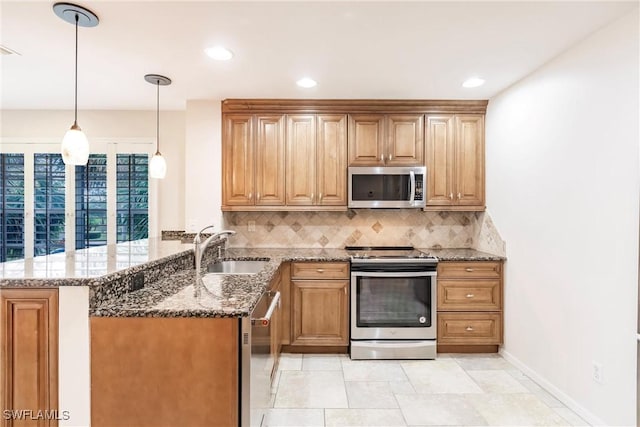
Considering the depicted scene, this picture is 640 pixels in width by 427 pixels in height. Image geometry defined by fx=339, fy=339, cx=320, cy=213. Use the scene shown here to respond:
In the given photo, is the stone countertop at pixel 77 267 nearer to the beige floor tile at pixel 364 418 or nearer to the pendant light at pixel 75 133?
the pendant light at pixel 75 133

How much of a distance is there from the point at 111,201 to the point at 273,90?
233cm

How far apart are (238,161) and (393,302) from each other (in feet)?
6.71

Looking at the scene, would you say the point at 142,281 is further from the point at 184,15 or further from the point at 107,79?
the point at 107,79

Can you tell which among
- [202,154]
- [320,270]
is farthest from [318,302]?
[202,154]

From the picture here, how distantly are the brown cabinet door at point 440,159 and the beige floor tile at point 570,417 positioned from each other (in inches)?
74.3

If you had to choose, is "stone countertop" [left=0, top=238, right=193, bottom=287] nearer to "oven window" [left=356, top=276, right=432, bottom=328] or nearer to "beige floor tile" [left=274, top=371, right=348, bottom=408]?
"beige floor tile" [left=274, top=371, right=348, bottom=408]

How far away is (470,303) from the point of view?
3137 mm

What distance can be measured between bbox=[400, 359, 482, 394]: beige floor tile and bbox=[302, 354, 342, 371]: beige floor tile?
22.5 inches

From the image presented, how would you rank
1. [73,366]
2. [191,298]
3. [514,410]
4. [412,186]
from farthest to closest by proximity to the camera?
[412,186] < [514,410] < [191,298] < [73,366]

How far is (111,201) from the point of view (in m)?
3.90

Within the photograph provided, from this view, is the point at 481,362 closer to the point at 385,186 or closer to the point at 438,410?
the point at 438,410

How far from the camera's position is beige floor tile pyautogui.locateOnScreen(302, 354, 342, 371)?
9.45ft

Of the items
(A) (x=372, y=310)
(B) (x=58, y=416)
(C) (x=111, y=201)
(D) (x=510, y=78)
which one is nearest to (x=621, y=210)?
(D) (x=510, y=78)

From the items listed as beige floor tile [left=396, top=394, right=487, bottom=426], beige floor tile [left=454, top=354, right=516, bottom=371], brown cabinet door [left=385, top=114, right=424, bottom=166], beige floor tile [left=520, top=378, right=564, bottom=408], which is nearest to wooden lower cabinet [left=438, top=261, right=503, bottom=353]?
beige floor tile [left=454, top=354, right=516, bottom=371]
